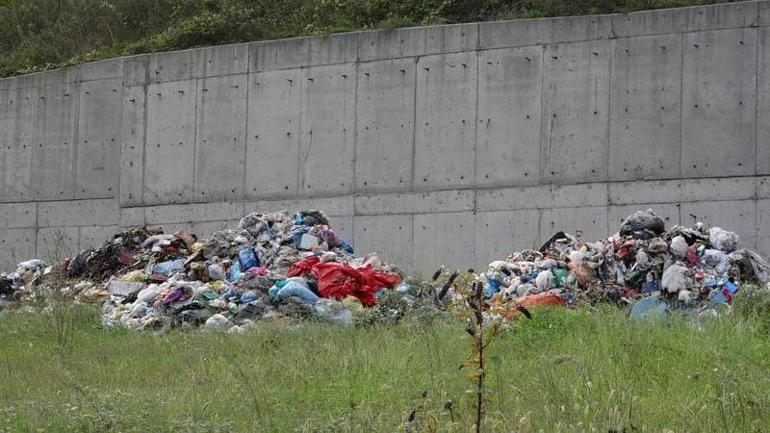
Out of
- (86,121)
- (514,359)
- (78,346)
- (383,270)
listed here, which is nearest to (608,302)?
(383,270)

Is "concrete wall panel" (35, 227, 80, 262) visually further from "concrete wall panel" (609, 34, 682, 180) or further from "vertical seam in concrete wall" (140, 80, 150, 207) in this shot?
"concrete wall panel" (609, 34, 682, 180)

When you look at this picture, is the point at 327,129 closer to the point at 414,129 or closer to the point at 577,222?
the point at 414,129

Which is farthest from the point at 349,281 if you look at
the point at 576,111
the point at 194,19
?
the point at 194,19

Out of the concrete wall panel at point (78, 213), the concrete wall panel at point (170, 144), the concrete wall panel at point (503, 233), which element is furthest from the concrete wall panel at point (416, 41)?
the concrete wall panel at point (78, 213)

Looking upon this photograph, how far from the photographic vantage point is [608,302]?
12516 mm

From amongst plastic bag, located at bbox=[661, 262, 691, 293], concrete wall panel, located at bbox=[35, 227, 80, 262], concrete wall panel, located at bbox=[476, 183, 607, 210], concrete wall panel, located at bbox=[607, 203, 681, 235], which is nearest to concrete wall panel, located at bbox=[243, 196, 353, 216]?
concrete wall panel, located at bbox=[476, 183, 607, 210]

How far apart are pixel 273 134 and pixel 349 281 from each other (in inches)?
212

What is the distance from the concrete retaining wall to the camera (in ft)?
51.1

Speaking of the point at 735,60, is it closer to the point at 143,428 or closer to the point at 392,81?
the point at 392,81

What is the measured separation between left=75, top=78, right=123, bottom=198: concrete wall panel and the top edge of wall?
23cm

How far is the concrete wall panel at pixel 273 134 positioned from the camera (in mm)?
17984

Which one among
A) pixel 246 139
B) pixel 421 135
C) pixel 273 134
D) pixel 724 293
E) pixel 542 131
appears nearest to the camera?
pixel 724 293

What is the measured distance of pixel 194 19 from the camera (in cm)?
2064

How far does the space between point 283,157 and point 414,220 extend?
2.47 meters
